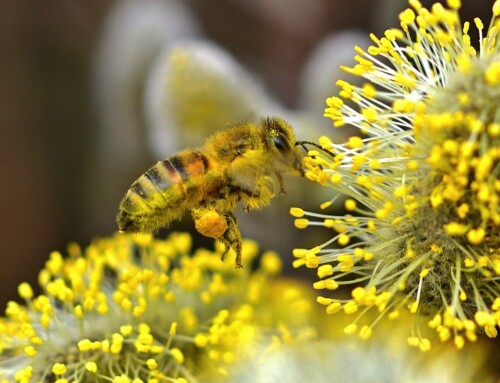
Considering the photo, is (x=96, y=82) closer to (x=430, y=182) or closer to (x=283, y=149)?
(x=283, y=149)

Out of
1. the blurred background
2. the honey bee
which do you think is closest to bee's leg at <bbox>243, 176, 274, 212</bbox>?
the honey bee

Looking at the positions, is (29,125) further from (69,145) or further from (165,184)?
(165,184)

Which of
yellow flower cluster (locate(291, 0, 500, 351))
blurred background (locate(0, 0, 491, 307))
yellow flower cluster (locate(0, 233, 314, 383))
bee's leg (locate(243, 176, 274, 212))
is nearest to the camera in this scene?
yellow flower cluster (locate(291, 0, 500, 351))

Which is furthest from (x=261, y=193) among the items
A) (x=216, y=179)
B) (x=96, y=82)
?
(x=96, y=82)

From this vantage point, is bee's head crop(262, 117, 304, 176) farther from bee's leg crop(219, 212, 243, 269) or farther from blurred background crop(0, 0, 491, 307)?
blurred background crop(0, 0, 491, 307)

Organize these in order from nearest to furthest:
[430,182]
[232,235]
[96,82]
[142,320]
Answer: [430,182]
[232,235]
[142,320]
[96,82]

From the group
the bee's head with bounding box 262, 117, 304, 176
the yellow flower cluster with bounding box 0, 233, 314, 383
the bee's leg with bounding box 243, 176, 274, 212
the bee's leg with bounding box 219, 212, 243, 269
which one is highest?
the bee's head with bounding box 262, 117, 304, 176

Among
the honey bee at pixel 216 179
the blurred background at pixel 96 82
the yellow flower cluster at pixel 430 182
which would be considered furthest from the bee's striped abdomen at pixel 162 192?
the blurred background at pixel 96 82
